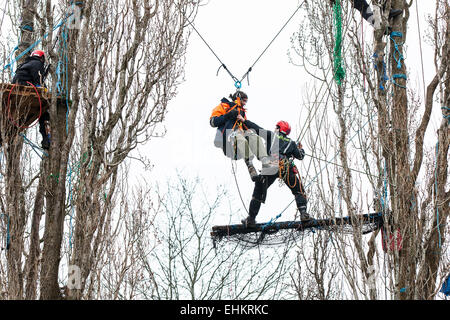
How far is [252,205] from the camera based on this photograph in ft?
32.9

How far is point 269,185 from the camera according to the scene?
33.6 ft

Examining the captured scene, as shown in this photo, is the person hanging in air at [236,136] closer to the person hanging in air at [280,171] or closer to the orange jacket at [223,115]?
the orange jacket at [223,115]

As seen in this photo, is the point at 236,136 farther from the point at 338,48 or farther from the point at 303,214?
the point at 338,48

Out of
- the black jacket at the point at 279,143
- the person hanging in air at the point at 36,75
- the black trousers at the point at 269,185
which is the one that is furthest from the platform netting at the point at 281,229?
the person hanging in air at the point at 36,75

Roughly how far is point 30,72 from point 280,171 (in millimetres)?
3988

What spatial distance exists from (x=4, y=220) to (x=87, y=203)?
168 centimetres

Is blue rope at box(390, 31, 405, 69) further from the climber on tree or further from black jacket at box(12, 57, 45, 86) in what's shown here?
black jacket at box(12, 57, 45, 86)

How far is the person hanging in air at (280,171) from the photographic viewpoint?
10.0 meters

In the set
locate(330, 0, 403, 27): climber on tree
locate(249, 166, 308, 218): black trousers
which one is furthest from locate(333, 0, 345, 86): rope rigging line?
locate(249, 166, 308, 218): black trousers

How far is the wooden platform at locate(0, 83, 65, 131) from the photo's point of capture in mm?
10250

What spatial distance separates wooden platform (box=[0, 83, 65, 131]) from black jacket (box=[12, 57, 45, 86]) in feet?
0.61

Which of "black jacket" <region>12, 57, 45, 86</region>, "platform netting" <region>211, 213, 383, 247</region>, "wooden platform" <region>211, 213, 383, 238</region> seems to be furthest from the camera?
"black jacket" <region>12, 57, 45, 86</region>

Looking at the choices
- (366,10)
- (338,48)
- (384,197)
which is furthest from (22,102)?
(384,197)
